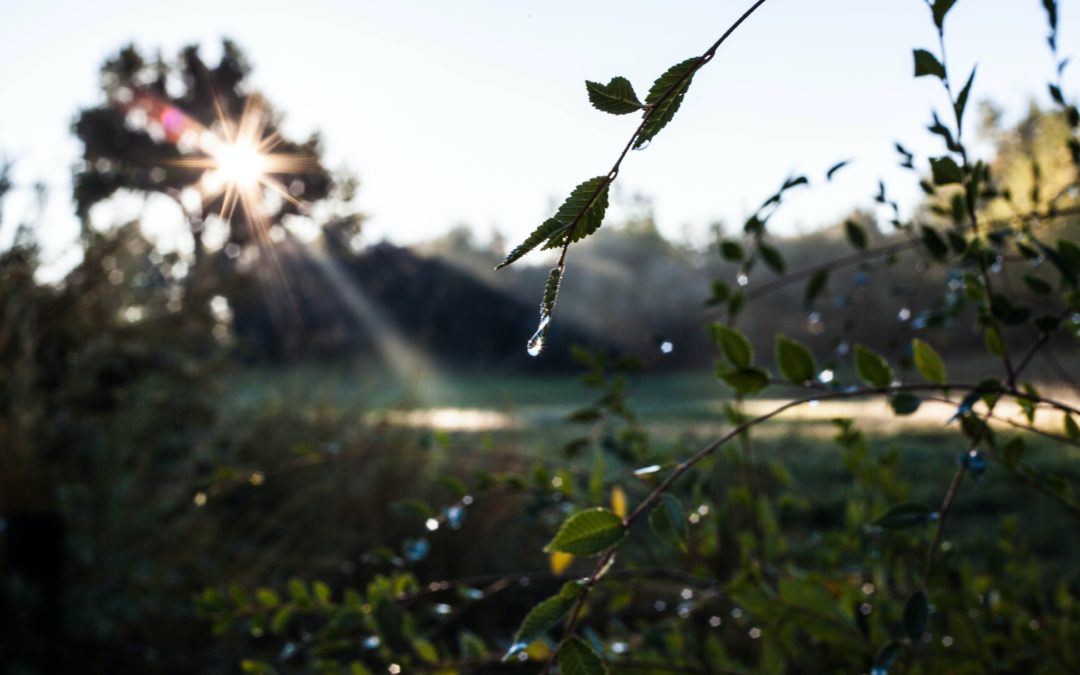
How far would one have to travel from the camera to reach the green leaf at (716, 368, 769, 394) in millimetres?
691

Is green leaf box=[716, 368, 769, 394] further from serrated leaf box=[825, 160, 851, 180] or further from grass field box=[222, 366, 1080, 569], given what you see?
grass field box=[222, 366, 1080, 569]

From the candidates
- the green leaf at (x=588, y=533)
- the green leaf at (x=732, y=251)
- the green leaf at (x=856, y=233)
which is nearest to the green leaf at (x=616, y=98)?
the green leaf at (x=588, y=533)

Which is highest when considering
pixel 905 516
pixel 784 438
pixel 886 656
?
pixel 905 516

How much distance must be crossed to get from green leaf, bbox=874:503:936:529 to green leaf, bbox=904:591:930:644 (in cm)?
5

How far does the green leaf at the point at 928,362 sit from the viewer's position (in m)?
0.75

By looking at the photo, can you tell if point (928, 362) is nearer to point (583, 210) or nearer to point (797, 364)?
point (797, 364)

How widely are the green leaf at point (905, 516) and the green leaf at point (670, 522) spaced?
0.76ft

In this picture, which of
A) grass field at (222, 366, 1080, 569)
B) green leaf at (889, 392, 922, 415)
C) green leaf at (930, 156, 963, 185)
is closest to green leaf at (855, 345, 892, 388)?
green leaf at (889, 392, 922, 415)

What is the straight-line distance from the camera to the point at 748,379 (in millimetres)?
Answer: 695

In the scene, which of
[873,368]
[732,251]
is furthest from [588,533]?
[732,251]

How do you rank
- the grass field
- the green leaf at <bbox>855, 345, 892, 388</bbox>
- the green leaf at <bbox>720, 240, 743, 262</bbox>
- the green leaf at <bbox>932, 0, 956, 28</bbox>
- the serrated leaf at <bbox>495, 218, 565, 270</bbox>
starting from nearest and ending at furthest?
the serrated leaf at <bbox>495, 218, 565, 270</bbox>, the green leaf at <bbox>932, 0, 956, 28</bbox>, the green leaf at <bbox>855, 345, 892, 388</bbox>, the green leaf at <bbox>720, 240, 743, 262</bbox>, the grass field

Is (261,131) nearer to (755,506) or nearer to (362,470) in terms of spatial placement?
(362,470)

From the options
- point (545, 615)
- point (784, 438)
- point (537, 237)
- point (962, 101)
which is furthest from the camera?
point (784, 438)

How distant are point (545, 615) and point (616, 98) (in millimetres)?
274
